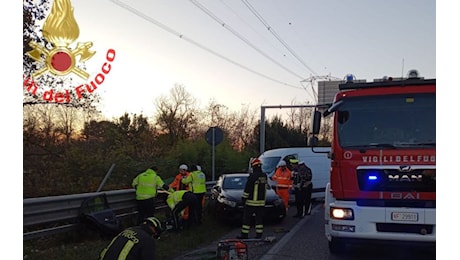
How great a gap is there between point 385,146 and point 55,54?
461 centimetres

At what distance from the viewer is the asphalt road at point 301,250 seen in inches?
299

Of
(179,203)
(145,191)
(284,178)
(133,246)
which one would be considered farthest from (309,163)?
(133,246)

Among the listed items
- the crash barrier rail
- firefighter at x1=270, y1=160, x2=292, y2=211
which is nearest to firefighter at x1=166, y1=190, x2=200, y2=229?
the crash barrier rail

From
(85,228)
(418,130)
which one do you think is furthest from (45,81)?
(418,130)

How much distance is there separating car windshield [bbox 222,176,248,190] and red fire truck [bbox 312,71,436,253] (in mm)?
5278

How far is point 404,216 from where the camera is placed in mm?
6375

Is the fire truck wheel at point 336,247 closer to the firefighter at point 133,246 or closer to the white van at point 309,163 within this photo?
the firefighter at point 133,246

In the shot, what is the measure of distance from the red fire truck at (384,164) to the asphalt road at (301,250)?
2.05ft

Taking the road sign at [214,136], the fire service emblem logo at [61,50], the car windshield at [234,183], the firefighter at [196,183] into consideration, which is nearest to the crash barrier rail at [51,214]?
the fire service emblem logo at [61,50]

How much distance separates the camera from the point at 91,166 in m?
17.3

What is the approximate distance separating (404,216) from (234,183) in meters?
6.50

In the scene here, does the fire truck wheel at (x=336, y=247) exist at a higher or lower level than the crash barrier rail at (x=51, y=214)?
lower

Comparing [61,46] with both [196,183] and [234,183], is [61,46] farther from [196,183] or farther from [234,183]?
[234,183]
